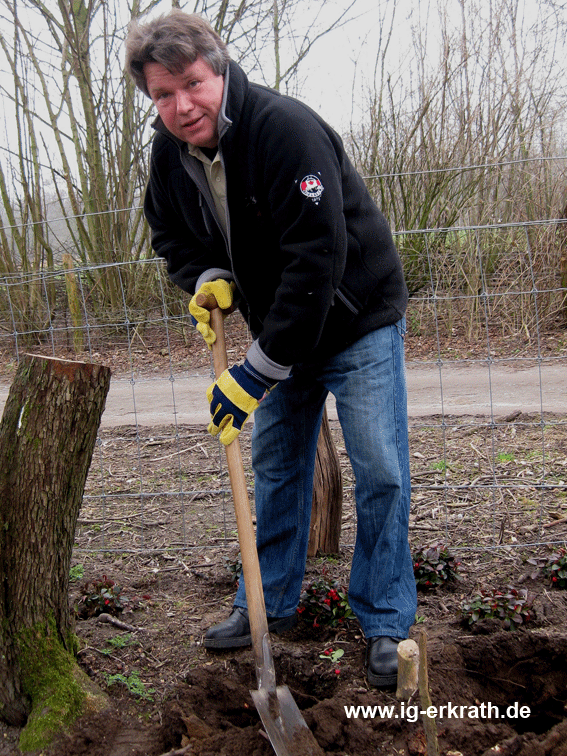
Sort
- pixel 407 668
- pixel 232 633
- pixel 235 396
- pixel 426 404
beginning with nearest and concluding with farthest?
pixel 407 668
pixel 235 396
pixel 232 633
pixel 426 404

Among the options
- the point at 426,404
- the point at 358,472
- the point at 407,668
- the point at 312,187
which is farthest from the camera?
the point at 426,404

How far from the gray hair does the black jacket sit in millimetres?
91

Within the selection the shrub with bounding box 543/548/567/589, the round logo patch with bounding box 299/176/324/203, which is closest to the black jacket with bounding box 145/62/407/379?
the round logo patch with bounding box 299/176/324/203

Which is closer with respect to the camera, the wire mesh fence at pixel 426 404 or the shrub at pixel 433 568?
the shrub at pixel 433 568

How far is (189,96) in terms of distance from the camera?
1.98m

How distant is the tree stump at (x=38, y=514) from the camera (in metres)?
2.00

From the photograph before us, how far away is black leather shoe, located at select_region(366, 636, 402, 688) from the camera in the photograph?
6.95 ft

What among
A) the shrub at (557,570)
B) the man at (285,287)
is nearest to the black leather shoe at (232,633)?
the man at (285,287)

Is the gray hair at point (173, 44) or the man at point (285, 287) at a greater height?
the gray hair at point (173, 44)

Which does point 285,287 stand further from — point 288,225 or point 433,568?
point 433,568

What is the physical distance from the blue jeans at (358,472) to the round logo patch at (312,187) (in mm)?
528

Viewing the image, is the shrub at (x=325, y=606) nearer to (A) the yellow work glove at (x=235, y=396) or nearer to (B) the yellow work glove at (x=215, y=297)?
(A) the yellow work glove at (x=235, y=396)

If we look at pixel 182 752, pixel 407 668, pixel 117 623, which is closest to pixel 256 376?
pixel 407 668

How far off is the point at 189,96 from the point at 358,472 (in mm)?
1312
